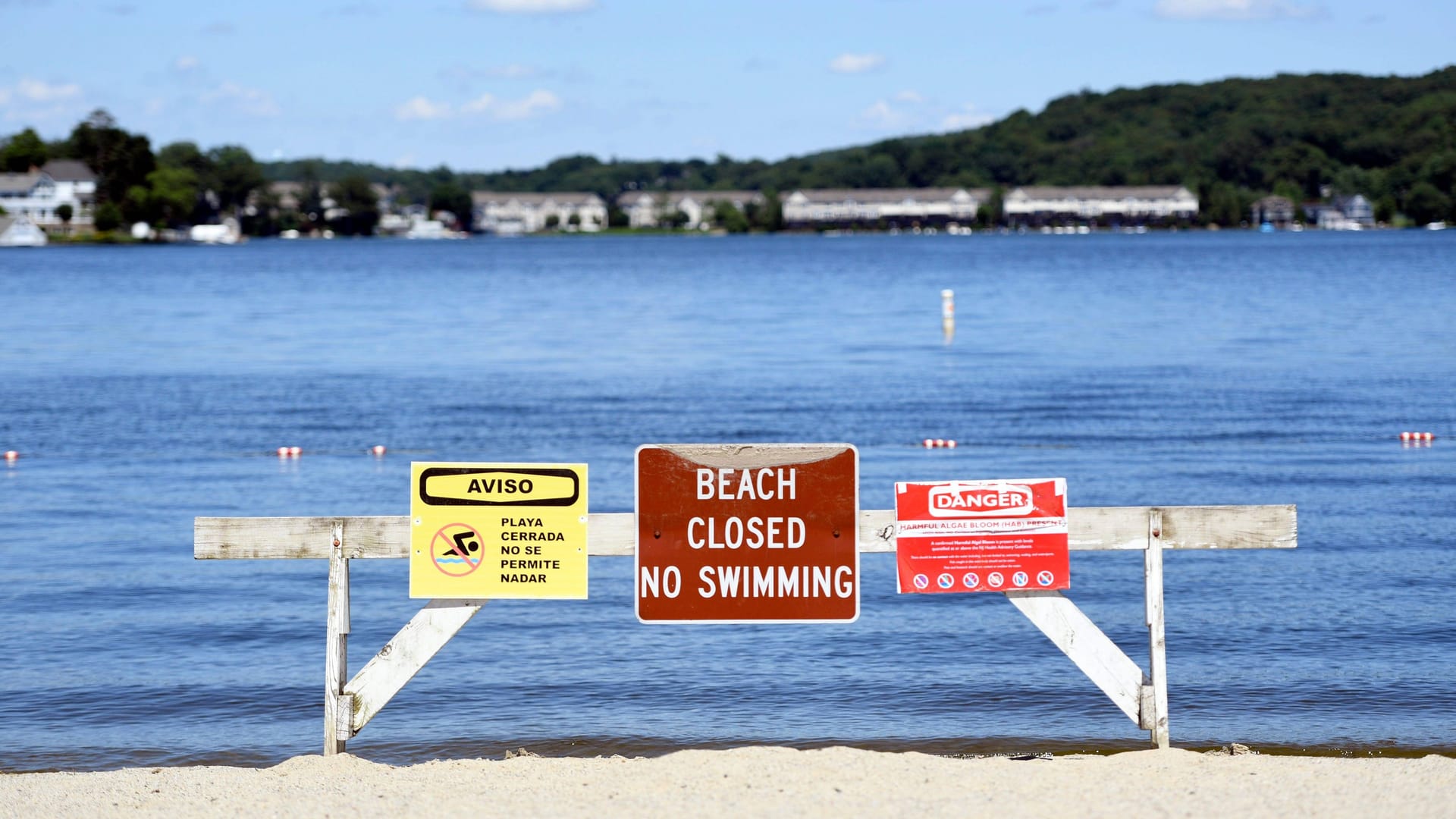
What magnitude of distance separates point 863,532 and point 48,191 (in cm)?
20495

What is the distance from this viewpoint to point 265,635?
13141 millimetres

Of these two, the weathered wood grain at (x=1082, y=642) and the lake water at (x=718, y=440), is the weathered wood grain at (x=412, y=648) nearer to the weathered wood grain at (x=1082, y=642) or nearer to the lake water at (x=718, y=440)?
the lake water at (x=718, y=440)

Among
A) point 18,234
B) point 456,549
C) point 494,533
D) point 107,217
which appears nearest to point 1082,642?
point 494,533

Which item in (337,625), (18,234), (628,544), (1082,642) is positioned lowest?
(1082,642)

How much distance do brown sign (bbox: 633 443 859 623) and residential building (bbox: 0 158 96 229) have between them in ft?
661

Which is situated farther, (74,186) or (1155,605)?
(74,186)

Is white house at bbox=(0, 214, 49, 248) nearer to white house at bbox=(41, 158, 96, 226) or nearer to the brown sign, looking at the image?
white house at bbox=(41, 158, 96, 226)

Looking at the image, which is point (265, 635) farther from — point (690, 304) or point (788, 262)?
point (788, 262)

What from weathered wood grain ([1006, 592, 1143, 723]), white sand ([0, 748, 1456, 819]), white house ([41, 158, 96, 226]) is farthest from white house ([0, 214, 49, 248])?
weathered wood grain ([1006, 592, 1143, 723])

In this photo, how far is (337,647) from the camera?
8328 millimetres

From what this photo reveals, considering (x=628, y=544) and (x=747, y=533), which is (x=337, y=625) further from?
(x=747, y=533)

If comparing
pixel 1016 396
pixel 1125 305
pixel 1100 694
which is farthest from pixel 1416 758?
pixel 1125 305

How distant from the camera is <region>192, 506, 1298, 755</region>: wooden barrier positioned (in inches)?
324

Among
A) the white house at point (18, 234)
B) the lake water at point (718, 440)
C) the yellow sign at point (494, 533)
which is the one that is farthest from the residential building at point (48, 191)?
the yellow sign at point (494, 533)
